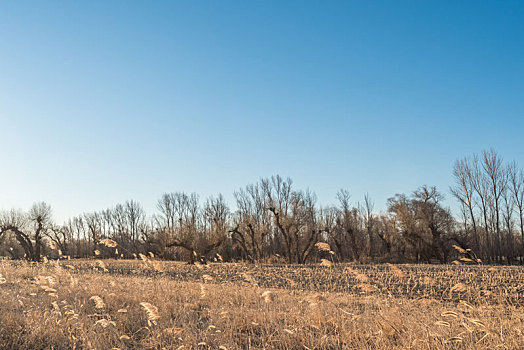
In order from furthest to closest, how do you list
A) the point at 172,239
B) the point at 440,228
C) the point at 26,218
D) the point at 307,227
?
the point at 26,218 < the point at 307,227 < the point at 440,228 < the point at 172,239

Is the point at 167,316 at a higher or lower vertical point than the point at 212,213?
lower

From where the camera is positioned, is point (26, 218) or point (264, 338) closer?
point (264, 338)

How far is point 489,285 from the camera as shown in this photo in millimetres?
10445

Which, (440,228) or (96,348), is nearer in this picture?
(96,348)

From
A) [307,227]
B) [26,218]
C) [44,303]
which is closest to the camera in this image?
[44,303]

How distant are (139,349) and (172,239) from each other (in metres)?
23.0

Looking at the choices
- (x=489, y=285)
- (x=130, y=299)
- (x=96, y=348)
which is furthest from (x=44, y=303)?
(x=489, y=285)

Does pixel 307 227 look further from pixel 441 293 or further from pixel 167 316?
pixel 167 316

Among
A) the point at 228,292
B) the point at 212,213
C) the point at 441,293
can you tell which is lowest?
the point at 441,293

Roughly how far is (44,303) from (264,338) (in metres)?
4.26

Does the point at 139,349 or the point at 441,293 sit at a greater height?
the point at 139,349

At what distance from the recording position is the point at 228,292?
7891 millimetres

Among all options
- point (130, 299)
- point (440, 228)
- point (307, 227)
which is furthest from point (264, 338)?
point (307, 227)

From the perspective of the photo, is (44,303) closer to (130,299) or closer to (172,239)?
(130,299)
